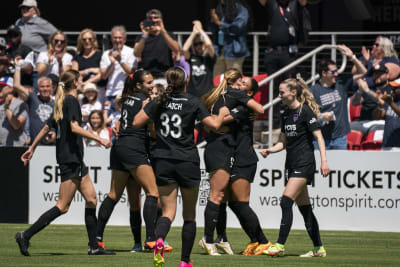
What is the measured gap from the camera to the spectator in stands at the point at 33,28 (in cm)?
1650

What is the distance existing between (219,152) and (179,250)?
1.52 metres

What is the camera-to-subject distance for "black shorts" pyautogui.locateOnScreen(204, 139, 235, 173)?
394 inches

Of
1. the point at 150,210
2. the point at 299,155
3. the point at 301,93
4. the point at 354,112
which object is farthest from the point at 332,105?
the point at 150,210

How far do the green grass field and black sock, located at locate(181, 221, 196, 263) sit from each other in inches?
30.3

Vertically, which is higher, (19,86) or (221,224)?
(19,86)

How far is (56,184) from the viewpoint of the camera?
14.5 m

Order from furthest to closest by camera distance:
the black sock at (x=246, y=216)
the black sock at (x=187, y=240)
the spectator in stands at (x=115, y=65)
Answer: the spectator in stands at (x=115, y=65), the black sock at (x=246, y=216), the black sock at (x=187, y=240)

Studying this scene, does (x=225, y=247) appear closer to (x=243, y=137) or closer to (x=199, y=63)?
(x=243, y=137)

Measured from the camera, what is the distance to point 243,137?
33.7ft

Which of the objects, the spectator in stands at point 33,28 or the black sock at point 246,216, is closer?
the black sock at point 246,216

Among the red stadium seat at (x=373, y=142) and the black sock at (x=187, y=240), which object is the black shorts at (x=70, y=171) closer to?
the black sock at (x=187, y=240)

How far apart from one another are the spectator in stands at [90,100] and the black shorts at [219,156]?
5.75 m

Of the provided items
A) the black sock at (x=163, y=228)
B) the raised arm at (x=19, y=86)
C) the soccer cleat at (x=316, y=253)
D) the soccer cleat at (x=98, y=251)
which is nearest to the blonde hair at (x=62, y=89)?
the soccer cleat at (x=98, y=251)

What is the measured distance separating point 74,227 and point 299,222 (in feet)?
12.2
